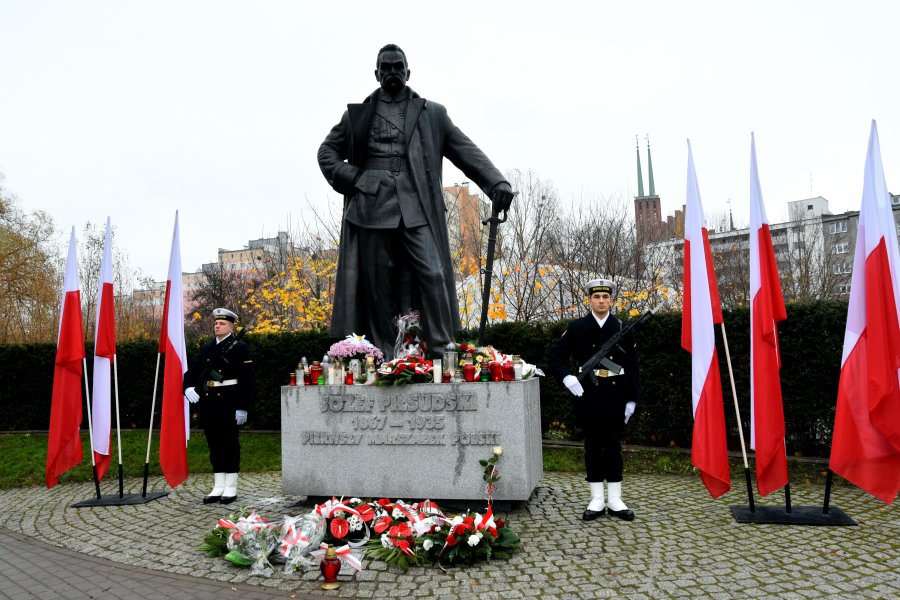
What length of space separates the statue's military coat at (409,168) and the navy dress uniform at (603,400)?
1.40 m

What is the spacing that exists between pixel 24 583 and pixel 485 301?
408cm

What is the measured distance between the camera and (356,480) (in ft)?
18.2

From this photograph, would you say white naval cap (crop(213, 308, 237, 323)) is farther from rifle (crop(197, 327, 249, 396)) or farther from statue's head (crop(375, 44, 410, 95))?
statue's head (crop(375, 44, 410, 95))

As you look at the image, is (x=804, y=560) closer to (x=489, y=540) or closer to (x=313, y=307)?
(x=489, y=540)

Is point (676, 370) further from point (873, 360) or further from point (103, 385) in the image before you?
point (103, 385)

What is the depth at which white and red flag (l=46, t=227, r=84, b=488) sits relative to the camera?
22.3 ft

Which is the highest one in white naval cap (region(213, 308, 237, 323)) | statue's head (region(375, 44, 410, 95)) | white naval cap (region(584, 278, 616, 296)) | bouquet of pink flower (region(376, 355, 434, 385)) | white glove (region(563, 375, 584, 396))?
statue's head (region(375, 44, 410, 95))

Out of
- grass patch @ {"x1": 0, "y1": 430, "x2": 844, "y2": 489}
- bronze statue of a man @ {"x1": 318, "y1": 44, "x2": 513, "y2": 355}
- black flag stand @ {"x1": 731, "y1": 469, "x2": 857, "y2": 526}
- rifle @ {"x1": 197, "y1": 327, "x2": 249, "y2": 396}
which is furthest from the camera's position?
grass patch @ {"x1": 0, "y1": 430, "x2": 844, "y2": 489}

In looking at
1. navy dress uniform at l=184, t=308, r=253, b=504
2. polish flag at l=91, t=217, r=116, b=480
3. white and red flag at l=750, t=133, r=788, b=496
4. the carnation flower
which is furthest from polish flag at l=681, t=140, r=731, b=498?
polish flag at l=91, t=217, r=116, b=480

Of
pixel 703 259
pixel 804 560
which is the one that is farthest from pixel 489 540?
pixel 703 259

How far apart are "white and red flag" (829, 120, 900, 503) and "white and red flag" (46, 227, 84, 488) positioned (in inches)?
288

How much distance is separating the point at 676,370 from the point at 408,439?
514 centimetres

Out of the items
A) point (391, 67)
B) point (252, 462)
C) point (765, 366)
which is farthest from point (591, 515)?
point (252, 462)

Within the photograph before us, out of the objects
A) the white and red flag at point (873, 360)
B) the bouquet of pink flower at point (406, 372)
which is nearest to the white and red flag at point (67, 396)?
the bouquet of pink flower at point (406, 372)
